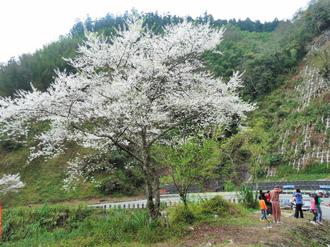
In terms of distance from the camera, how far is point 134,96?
12.3m

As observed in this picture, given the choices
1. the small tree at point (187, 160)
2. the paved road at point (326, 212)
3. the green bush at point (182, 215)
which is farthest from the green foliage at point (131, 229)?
the paved road at point (326, 212)

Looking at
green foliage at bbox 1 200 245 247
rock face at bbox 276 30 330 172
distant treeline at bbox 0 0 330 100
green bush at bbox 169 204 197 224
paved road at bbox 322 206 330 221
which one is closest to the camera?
green foliage at bbox 1 200 245 247

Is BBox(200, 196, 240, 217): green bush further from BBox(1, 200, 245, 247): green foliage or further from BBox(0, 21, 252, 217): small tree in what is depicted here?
BBox(0, 21, 252, 217): small tree

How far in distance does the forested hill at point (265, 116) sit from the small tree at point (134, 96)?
15.0 ft

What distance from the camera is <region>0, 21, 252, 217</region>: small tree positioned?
40.1 ft

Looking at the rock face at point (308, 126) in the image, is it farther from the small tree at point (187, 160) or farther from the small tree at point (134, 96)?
the small tree at point (134, 96)

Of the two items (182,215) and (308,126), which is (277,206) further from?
(308,126)

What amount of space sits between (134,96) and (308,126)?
129 feet

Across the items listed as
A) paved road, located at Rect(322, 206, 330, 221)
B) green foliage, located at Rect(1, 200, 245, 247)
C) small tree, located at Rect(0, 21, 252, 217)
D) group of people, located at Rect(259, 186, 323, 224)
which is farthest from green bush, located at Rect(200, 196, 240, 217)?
paved road, located at Rect(322, 206, 330, 221)

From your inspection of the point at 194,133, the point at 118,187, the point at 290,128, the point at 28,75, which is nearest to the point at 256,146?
the point at 194,133

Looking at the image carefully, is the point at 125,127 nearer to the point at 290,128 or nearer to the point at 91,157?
→ the point at 91,157

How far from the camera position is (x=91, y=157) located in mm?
15539

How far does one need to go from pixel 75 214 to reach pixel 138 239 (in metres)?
9.66

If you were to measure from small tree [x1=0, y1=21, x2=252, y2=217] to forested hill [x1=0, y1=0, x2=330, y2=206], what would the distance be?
4585 millimetres
